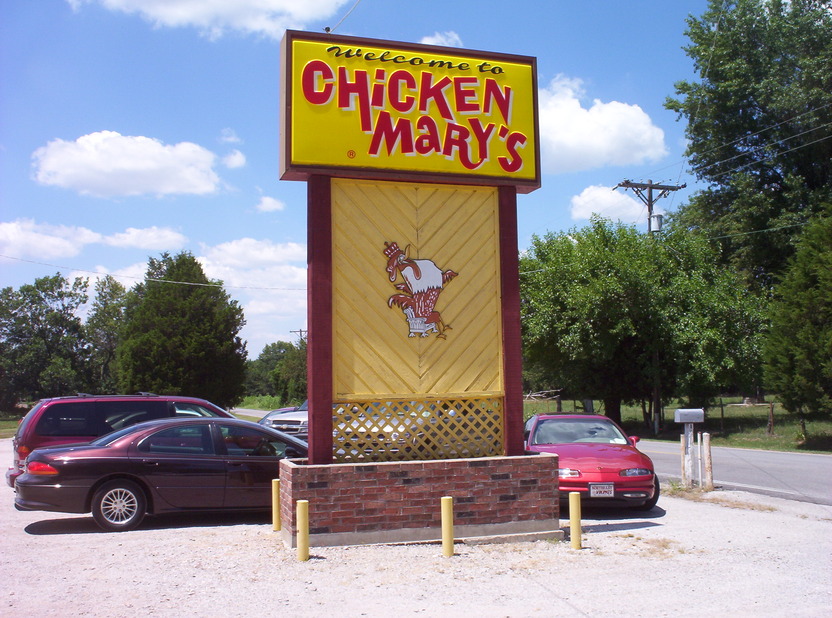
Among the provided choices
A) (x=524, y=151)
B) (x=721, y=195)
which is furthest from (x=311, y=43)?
(x=721, y=195)

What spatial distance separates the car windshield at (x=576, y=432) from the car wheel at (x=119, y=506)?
5.89 m

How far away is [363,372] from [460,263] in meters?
1.75

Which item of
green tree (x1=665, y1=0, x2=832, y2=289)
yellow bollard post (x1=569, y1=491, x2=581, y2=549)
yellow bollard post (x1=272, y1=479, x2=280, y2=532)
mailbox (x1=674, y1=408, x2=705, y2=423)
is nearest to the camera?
yellow bollard post (x1=569, y1=491, x2=581, y2=549)

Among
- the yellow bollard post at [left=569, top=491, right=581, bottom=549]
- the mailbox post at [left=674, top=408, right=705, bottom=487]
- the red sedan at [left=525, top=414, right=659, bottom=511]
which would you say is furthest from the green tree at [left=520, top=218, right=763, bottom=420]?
the yellow bollard post at [left=569, top=491, right=581, bottom=549]

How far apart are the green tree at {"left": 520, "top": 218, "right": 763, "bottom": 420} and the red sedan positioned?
18465 mm

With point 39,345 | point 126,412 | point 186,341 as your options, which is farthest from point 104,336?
point 126,412

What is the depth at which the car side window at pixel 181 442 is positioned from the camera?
9.76 metres

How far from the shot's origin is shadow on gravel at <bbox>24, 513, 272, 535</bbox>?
9.49 metres

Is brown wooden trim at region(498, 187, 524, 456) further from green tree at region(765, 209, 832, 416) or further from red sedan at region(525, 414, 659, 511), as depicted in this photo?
green tree at region(765, 209, 832, 416)

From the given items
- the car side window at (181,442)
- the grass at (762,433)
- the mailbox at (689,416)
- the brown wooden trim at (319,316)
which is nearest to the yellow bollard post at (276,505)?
the brown wooden trim at (319,316)

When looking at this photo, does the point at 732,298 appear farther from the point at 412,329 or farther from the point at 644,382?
the point at 412,329

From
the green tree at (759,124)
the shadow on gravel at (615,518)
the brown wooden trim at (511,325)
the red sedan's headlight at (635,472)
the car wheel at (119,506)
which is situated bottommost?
the shadow on gravel at (615,518)

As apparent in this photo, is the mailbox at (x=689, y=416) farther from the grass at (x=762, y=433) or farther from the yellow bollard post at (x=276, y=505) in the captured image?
the yellow bollard post at (x=276, y=505)

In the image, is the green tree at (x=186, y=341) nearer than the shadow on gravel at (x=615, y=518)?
No
